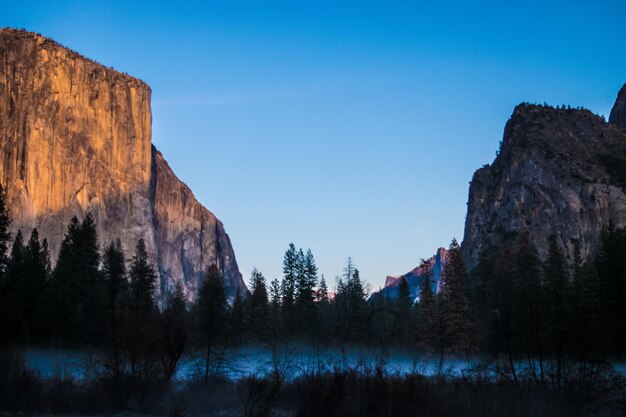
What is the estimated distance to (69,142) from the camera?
476 feet

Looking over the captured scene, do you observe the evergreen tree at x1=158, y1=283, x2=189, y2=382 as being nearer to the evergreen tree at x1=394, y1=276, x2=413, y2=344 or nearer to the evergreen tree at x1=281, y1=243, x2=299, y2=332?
the evergreen tree at x1=394, y1=276, x2=413, y2=344

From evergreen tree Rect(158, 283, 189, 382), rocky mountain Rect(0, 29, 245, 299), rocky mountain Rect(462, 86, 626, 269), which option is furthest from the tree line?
rocky mountain Rect(0, 29, 245, 299)

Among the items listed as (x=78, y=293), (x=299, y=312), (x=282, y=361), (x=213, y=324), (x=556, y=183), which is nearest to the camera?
(x=213, y=324)

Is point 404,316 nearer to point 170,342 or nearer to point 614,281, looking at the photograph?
point 614,281

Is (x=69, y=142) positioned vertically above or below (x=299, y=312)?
above

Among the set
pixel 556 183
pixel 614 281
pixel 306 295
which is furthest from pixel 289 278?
pixel 556 183

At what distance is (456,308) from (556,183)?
8341 cm

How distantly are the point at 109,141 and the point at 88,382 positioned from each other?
462 ft

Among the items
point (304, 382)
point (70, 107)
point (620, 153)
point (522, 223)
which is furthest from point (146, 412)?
point (70, 107)

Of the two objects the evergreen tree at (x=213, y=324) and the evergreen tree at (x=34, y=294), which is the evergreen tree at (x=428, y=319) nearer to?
the evergreen tree at (x=213, y=324)

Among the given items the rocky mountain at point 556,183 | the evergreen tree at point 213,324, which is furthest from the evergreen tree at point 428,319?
the rocky mountain at point 556,183

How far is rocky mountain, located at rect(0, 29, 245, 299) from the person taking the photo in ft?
444

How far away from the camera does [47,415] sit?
17.3 meters

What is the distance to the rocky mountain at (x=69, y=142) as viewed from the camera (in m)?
135
